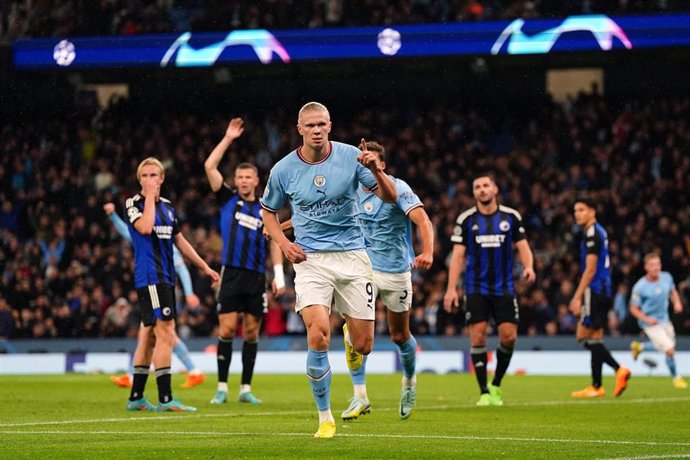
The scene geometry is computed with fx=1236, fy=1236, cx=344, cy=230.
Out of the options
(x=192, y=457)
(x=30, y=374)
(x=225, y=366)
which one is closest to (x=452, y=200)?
(x=30, y=374)

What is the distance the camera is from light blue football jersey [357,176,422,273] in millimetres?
11797

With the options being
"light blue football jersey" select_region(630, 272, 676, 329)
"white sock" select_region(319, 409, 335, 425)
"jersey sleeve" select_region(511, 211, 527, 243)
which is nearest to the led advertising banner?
"light blue football jersey" select_region(630, 272, 676, 329)

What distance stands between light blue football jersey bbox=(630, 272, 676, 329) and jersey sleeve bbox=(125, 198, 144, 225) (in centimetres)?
1054

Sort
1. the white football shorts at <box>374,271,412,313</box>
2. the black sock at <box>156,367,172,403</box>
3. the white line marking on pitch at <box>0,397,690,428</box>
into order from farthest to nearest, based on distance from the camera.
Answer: the black sock at <box>156,367,172,403</box> < the white football shorts at <box>374,271,412,313</box> < the white line marking on pitch at <box>0,397,690,428</box>

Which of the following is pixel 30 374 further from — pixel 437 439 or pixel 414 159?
pixel 437 439

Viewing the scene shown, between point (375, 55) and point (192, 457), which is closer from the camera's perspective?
point (192, 457)

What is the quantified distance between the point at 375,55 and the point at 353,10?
1701 mm

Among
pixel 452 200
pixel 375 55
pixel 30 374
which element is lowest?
pixel 30 374

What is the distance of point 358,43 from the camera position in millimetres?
29797

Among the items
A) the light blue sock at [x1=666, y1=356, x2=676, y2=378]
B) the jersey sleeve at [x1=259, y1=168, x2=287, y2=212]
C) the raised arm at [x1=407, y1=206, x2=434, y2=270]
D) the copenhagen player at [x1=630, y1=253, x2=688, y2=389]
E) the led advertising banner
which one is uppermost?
the led advertising banner

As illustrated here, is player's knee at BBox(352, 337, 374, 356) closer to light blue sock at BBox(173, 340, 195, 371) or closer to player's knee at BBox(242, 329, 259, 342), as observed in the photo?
player's knee at BBox(242, 329, 259, 342)

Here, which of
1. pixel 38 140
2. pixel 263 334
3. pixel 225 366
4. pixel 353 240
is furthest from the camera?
pixel 38 140

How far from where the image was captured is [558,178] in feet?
95.1

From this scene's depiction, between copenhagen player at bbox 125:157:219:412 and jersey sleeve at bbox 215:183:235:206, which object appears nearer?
copenhagen player at bbox 125:157:219:412
